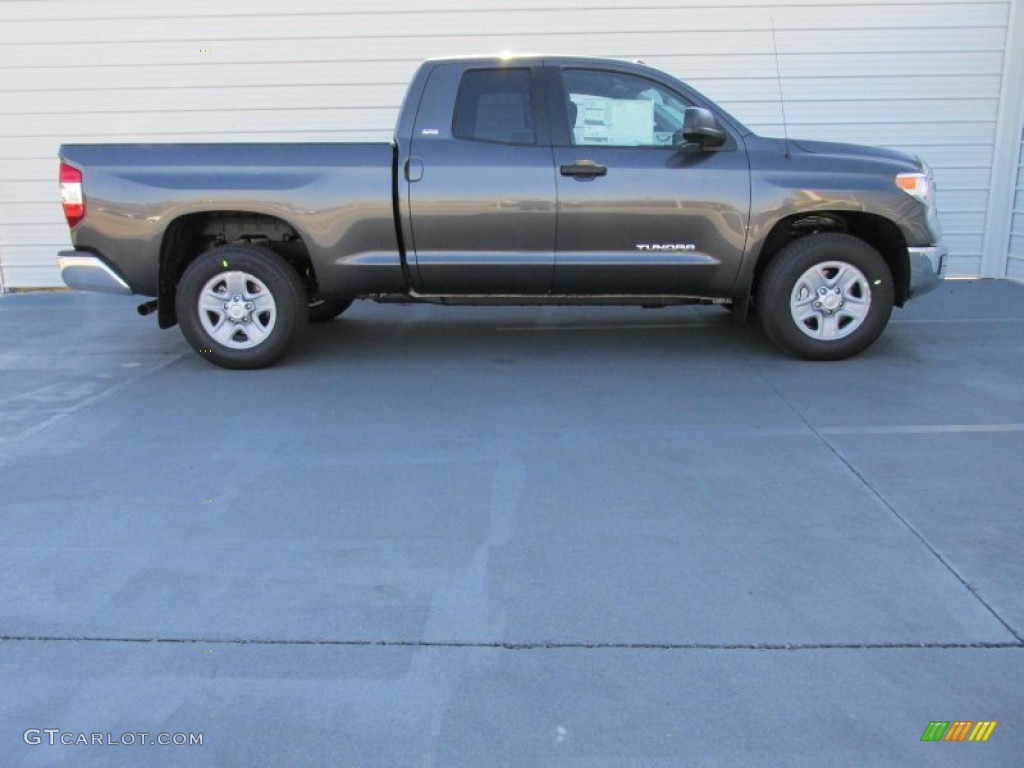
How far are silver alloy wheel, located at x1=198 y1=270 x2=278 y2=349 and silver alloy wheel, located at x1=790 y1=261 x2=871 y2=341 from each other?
143 inches

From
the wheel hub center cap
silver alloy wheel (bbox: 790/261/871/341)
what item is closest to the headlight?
silver alloy wheel (bbox: 790/261/871/341)

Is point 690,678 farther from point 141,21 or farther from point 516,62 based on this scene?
point 141,21

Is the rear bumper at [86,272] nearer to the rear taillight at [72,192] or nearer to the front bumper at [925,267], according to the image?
the rear taillight at [72,192]

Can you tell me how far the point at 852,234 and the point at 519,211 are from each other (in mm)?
2420

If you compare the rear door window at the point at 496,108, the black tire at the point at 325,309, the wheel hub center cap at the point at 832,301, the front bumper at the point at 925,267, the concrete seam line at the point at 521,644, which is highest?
the rear door window at the point at 496,108

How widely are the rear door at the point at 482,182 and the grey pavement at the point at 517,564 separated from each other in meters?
0.74

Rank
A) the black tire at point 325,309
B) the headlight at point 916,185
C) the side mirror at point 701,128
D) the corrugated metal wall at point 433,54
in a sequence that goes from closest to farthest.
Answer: the side mirror at point 701,128, the headlight at point 916,185, the black tire at point 325,309, the corrugated metal wall at point 433,54

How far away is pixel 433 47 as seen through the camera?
9172 millimetres

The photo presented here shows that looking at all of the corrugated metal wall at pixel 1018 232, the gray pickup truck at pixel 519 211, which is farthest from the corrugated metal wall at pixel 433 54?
Answer: the gray pickup truck at pixel 519 211

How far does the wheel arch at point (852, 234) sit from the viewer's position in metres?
6.09

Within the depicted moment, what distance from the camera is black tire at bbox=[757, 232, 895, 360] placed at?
5.99 m

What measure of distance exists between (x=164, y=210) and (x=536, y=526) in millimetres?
3653

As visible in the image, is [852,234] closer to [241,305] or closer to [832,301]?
[832,301]

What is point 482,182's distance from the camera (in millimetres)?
5824
